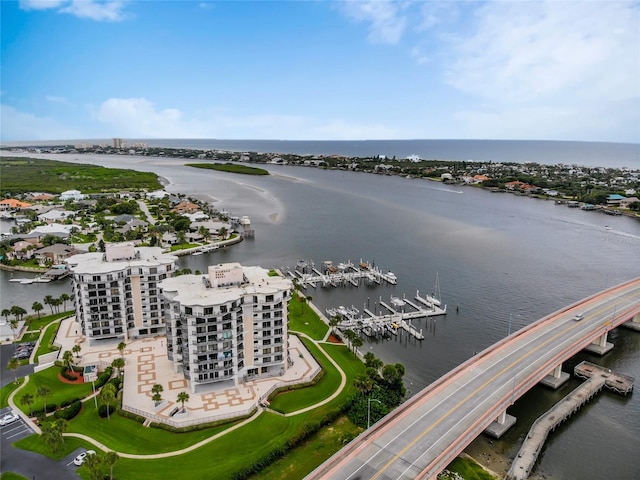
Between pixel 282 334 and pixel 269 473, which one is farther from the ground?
pixel 282 334

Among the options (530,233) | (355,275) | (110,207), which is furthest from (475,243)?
(110,207)

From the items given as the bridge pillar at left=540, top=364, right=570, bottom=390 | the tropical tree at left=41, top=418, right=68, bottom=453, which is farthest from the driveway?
the bridge pillar at left=540, top=364, right=570, bottom=390

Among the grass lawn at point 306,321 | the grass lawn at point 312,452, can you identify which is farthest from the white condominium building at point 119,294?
the grass lawn at point 312,452

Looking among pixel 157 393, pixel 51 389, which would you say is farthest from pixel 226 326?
pixel 51 389

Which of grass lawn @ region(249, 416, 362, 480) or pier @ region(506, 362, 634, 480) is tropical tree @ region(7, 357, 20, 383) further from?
pier @ region(506, 362, 634, 480)

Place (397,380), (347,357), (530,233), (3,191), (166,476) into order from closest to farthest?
(166,476)
(397,380)
(347,357)
(530,233)
(3,191)

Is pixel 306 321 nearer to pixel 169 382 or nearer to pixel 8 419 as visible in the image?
pixel 169 382

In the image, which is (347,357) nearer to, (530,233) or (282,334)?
(282,334)

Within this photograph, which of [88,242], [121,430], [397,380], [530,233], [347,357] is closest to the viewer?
[121,430]
